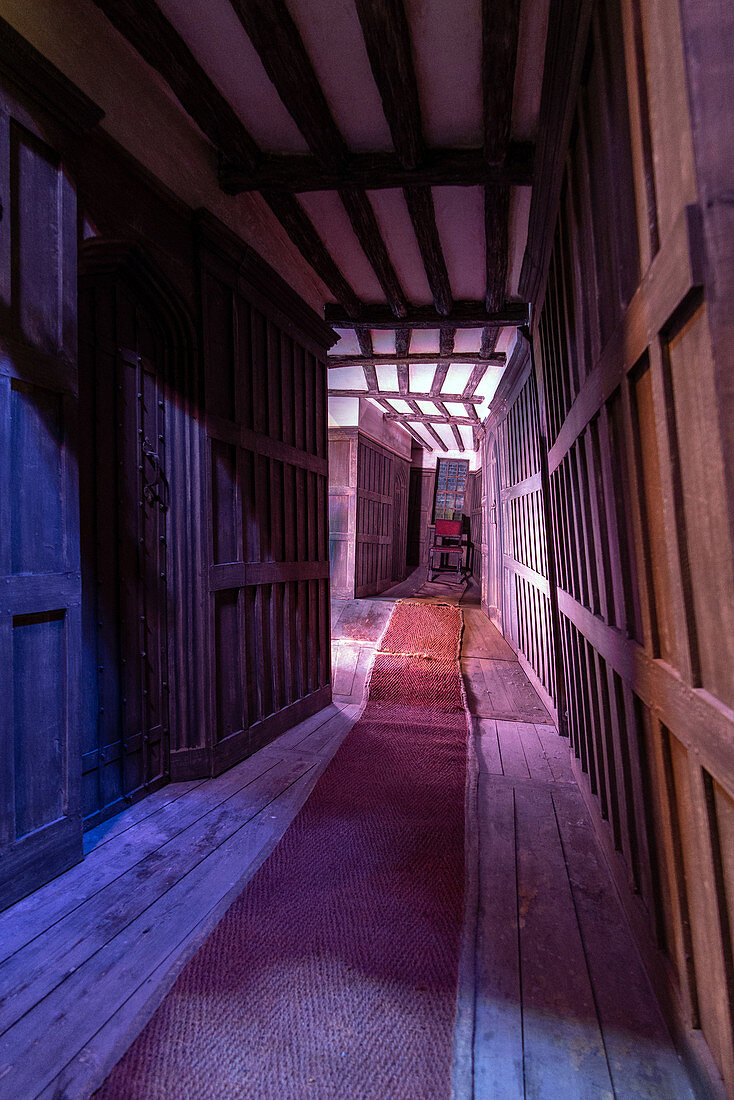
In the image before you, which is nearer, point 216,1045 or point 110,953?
point 216,1045

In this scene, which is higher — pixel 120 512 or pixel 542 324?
pixel 542 324

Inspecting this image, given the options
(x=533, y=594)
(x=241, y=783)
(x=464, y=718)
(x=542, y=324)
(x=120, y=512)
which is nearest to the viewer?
(x=120, y=512)

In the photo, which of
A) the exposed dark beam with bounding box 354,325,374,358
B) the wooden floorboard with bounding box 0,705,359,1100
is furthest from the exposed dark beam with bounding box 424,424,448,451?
the wooden floorboard with bounding box 0,705,359,1100

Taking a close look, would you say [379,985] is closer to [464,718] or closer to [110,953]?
[110,953]

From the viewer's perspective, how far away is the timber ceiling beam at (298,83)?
7.29 feet

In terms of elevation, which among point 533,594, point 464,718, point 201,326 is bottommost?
point 464,718

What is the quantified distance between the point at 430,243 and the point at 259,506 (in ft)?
6.94

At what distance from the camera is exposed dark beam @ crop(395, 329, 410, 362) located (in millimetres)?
5320

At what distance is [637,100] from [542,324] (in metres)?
2.21

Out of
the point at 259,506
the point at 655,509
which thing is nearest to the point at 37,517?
the point at 259,506

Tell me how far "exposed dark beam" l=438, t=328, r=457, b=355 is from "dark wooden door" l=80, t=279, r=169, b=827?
3.12 m

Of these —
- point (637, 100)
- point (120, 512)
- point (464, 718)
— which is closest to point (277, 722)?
point (464, 718)

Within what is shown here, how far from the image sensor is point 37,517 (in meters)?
2.04

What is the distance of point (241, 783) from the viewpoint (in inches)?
117
